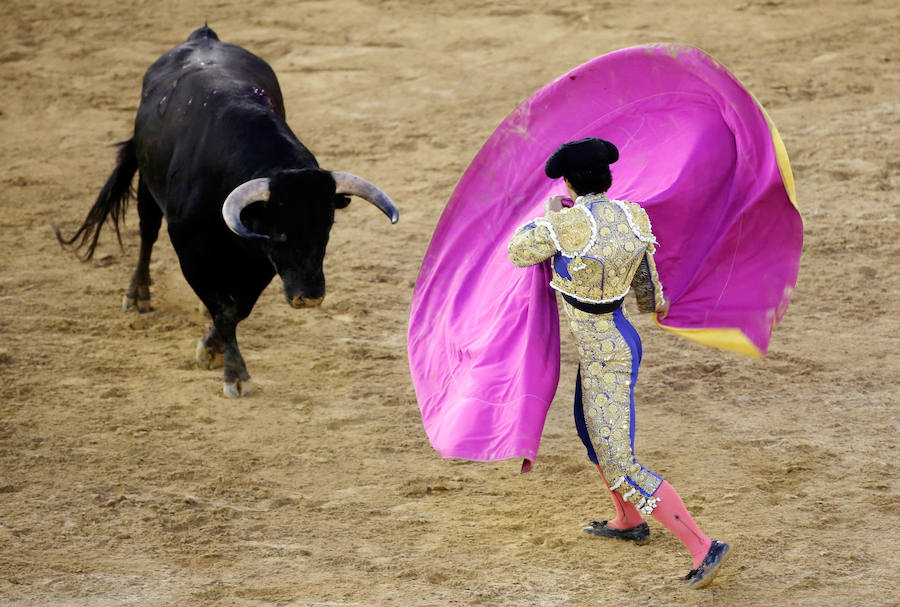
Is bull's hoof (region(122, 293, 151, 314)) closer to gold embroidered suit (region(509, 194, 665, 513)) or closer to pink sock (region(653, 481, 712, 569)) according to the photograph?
gold embroidered suit (region(509, 194, 665, 513))

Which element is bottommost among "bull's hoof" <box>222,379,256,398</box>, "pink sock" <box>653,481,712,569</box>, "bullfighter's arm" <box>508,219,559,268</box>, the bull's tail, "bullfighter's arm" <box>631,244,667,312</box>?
"bull's hoof" <box>222,379,256,398</box>

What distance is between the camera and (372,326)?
7.08 m

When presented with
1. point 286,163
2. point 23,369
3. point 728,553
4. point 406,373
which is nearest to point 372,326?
point 406,373

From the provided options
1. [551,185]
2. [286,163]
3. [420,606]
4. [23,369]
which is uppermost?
[551,185]

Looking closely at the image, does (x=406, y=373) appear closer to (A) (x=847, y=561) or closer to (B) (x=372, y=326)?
(B) (x=372, y=326)

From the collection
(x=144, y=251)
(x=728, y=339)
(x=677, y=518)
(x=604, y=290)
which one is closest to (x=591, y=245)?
(x=604, y=290)

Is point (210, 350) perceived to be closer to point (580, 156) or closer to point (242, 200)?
point (242, 200)

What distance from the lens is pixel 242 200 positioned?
5.64 metres

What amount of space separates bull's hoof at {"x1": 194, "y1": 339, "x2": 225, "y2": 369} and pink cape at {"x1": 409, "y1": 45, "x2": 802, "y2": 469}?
1.86 meters

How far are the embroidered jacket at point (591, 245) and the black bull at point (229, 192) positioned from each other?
6.05ft

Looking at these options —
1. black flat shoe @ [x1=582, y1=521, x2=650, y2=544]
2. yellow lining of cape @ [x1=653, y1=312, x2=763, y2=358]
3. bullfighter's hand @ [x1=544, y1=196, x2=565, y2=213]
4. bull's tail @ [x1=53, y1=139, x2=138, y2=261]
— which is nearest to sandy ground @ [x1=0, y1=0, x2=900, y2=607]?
black flat shoe @ [x1=582, y1=521, x2=650, y2=544]

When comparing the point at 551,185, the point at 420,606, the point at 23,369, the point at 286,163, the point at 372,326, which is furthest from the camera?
the point at 372,326

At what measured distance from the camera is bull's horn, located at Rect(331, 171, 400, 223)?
595 centimetres

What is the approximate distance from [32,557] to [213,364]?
2.13m
